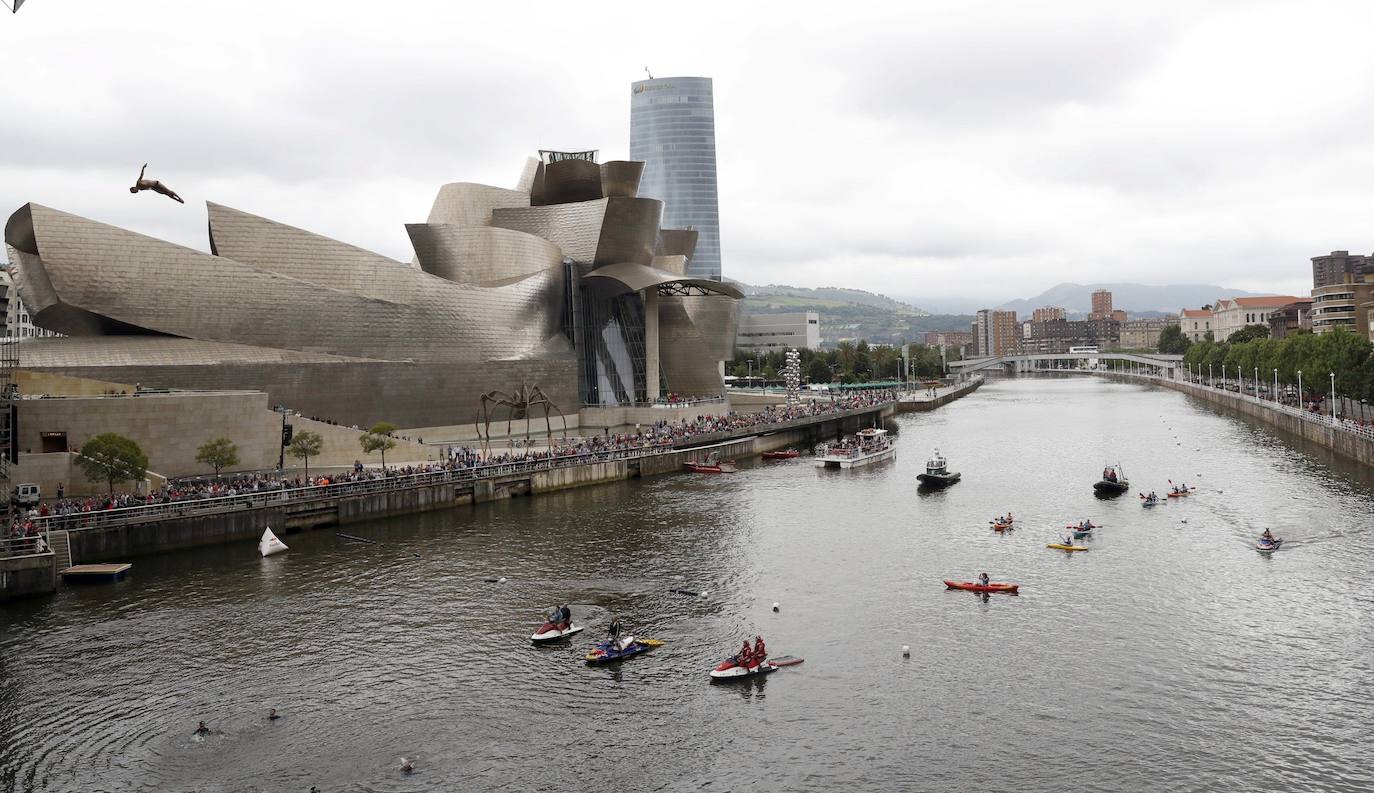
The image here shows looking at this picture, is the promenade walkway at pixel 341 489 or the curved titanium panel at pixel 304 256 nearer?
the promenade walkway at pixel 341 489

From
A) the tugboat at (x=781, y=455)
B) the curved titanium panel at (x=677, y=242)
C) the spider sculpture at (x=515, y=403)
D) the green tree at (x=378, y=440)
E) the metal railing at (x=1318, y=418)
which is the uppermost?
the curved titanium panel at (x=677, y=242)

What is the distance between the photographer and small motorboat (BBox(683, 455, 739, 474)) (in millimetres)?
65562

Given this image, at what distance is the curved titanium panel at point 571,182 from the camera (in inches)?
3231

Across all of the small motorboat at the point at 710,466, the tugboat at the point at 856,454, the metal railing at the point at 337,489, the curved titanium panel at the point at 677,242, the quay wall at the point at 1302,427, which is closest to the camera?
the metal railing at the point at 337,489

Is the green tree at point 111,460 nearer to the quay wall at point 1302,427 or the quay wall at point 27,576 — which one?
the quay wall at point 27,576

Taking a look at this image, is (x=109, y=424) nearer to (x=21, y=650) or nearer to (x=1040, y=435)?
(x=21, y=650)

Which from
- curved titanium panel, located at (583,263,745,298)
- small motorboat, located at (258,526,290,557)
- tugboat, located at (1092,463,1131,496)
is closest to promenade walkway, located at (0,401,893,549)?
small motorboat, located at (258,526,290,557)

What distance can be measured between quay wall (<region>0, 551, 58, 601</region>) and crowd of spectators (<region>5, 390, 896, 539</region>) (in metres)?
1.56

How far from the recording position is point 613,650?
2631 centimetres

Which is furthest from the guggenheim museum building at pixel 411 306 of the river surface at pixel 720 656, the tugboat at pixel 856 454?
the tugboat at pixel 856 454

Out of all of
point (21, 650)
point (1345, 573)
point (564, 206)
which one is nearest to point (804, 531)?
point (1345, 573)

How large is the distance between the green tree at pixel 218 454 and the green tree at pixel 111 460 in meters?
3.46

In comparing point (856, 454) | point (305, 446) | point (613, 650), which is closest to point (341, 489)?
point (305, 446)

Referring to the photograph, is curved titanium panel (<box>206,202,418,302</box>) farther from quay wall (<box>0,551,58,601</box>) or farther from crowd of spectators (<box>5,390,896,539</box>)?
quay wall (<box>0,551,58,601</box>)
